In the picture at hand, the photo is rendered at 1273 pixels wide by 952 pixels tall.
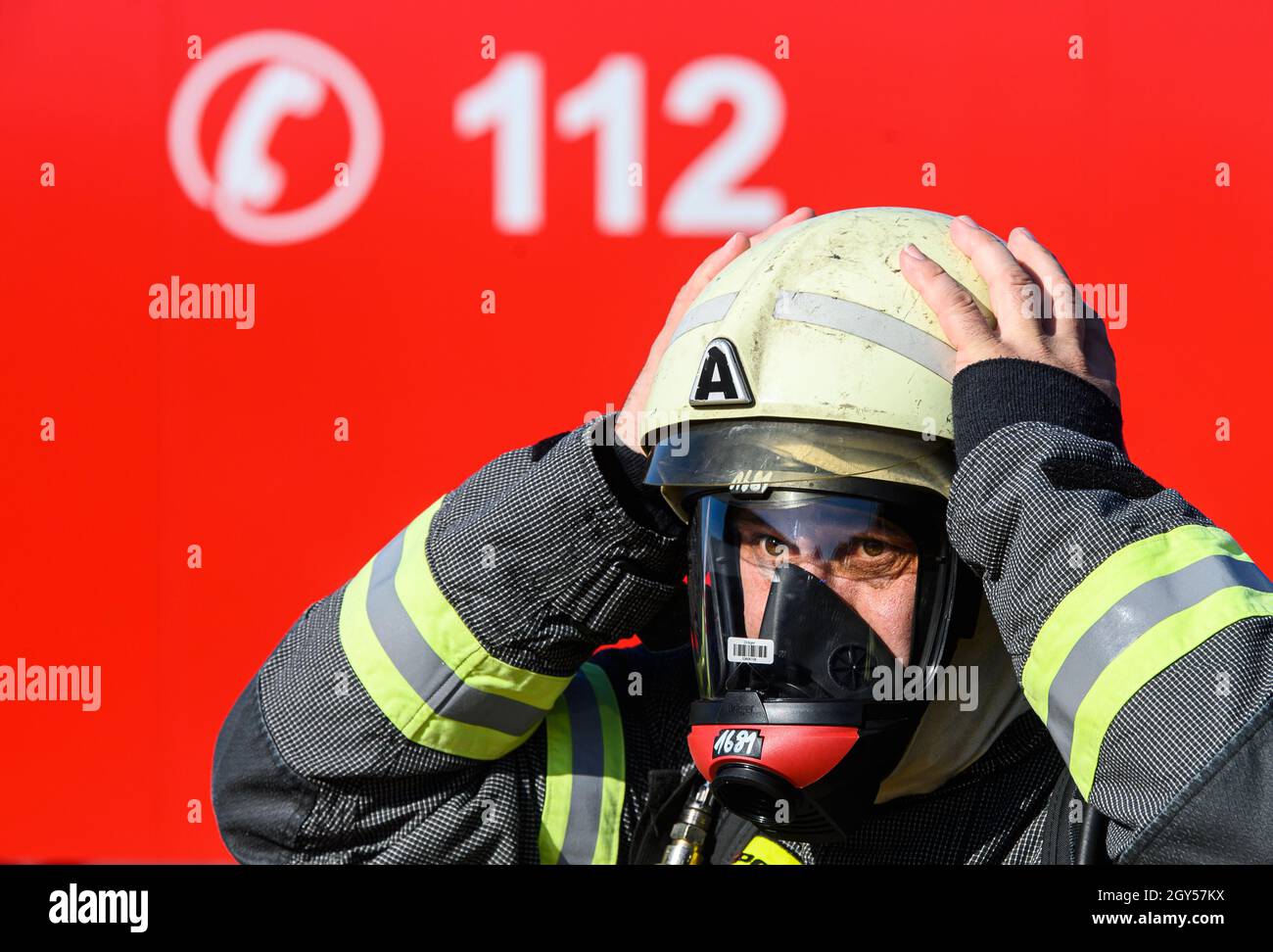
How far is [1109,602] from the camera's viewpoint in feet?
4.14

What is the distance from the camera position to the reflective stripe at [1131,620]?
A: 4.04 feet

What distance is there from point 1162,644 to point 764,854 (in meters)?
0.69

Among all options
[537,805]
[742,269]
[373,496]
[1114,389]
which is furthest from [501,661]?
[373,496]

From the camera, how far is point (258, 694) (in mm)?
1817

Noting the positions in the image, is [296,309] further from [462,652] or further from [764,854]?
[764,854]

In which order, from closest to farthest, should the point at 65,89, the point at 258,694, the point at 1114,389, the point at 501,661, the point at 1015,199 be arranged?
the point at 1114,389 → the point at 501,661 → the point at 258,694 → the point at 1015,199 → the point at 65,89

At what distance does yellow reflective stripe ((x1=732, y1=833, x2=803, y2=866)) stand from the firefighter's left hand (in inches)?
26.1

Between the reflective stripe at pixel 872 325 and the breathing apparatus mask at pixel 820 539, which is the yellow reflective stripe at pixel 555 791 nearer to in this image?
the breathing apparatus mask at pixel 820 539

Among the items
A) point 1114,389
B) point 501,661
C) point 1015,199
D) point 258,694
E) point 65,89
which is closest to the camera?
point 1114,389

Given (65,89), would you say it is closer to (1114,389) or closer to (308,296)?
(308,296)

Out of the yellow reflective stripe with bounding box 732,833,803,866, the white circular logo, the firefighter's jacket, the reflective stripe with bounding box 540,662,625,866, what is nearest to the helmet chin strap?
the firefighter's jacket

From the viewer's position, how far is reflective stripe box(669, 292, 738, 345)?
1688 millimetres

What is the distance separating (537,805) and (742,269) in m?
0.76

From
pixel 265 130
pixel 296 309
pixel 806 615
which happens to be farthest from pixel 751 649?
pixel 265 130
